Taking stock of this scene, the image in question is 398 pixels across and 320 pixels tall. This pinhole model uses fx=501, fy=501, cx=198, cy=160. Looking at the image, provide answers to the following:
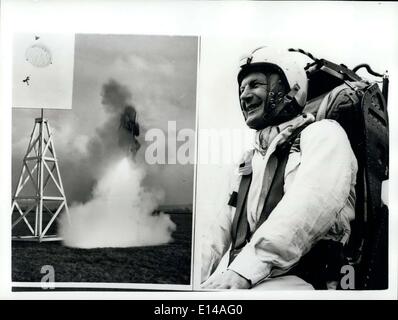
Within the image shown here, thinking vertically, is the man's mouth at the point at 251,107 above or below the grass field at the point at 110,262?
above

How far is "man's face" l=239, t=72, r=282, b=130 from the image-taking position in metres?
2.84

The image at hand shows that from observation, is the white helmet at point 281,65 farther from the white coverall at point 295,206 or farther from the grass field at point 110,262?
the grass field at point 110,262

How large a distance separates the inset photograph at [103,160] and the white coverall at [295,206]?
26 centimetres

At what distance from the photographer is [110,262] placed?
2.81m

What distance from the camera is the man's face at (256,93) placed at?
284 cm

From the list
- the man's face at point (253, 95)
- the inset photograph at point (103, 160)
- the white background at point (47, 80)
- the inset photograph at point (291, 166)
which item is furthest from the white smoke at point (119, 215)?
→ the man's face at point (253, 95)

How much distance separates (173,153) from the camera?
2.82 meters

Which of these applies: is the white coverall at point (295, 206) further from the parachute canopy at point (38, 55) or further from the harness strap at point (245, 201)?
the parachute canopy at point (38, 55)

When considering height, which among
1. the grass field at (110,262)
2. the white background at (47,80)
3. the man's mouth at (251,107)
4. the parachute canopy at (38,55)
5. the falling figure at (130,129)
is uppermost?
the parachute canopy at (38,55)

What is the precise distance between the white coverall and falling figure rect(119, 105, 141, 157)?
61 centimetres

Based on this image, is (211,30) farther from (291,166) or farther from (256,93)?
(291,166)

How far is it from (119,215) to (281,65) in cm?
124
